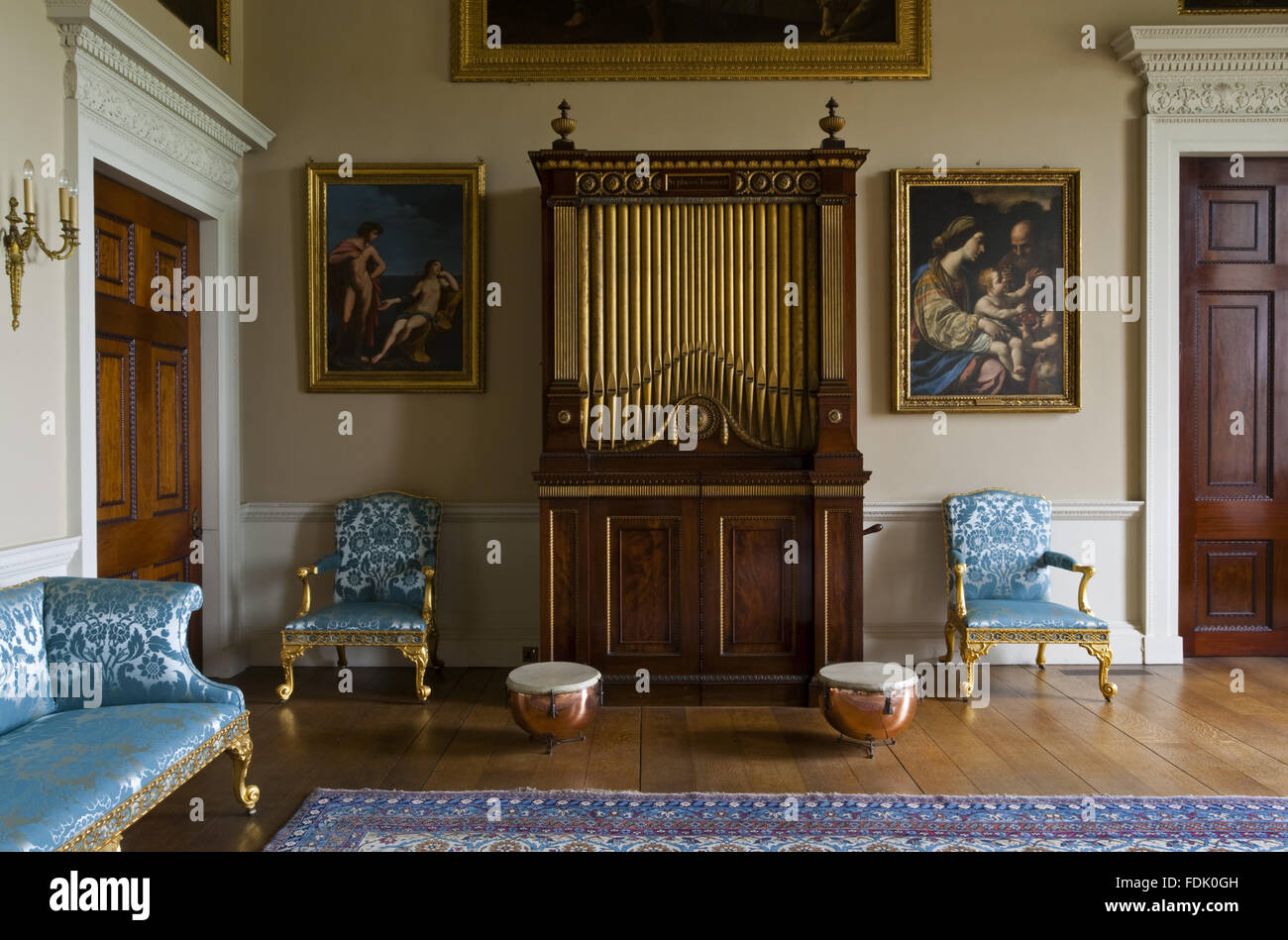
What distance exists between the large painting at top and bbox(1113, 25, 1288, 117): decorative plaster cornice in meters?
1.31

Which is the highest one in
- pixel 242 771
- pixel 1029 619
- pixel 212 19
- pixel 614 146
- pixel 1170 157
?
pixel 212 19

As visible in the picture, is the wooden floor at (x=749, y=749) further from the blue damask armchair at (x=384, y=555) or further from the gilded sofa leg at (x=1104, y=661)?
the blue damask armchair at (x=384, y=555)

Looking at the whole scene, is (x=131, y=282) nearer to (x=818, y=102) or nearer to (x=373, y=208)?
(x=373, y=208)

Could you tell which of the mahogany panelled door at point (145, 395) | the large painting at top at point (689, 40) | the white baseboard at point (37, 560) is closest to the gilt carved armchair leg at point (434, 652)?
the mahogany panelled door at point (145, 395)

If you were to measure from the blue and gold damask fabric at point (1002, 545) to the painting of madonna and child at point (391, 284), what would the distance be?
304 centimetres

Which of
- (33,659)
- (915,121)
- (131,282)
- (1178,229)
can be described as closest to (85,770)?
(33,659)

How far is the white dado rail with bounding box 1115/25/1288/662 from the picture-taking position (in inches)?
232

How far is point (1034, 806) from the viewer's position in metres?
3.72

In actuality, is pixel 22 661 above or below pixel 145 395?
below

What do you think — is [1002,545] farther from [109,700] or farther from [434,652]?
[109,700]

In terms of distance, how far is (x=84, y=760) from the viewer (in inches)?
113

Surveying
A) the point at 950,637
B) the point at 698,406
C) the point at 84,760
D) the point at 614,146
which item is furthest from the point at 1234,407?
the point at 84,760

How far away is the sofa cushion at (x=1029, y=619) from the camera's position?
17.0 feet

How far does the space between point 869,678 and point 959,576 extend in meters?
1.34
